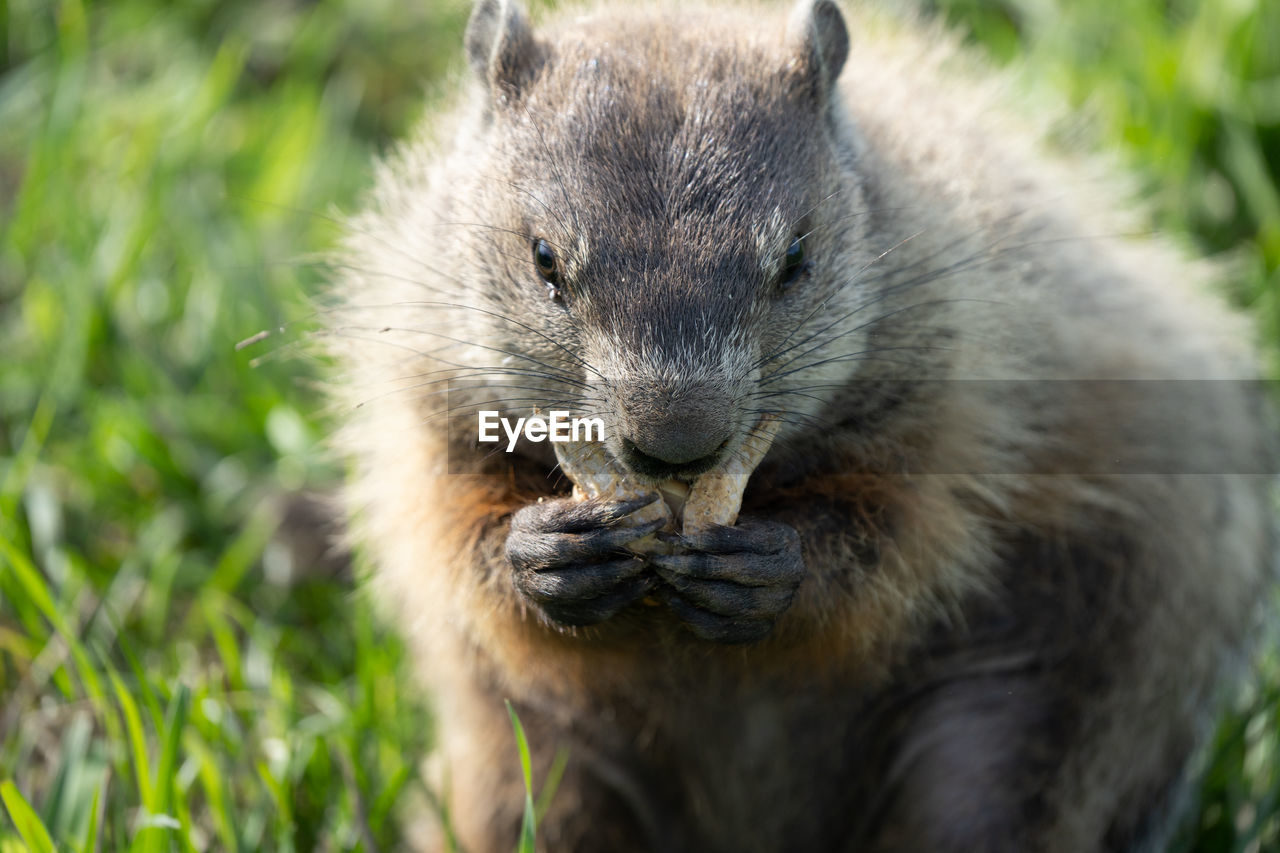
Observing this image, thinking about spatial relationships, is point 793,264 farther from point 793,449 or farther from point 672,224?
point 793,449

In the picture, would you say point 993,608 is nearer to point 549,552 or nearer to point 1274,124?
point 549,552

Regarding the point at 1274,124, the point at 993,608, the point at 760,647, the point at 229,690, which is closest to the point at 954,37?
the point at 1274,124

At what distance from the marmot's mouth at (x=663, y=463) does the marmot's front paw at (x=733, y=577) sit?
256 millimetres

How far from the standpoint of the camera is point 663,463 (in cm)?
283

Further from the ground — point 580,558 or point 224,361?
point 224,361

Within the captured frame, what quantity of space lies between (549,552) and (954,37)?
2.80m

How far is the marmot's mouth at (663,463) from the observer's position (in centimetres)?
283

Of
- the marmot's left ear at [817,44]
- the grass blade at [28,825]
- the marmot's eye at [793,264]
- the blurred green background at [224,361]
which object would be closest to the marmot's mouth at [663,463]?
the marmot's eye at [793,264]

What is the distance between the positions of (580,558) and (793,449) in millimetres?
636

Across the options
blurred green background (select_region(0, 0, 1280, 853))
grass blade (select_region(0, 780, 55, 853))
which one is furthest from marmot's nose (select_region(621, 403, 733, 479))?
grass blade (select_region(0, 780, 55, 853))

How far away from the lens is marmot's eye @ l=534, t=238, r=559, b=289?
305 cm

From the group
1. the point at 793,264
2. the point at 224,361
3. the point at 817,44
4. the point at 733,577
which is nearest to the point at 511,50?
the point at 817,44

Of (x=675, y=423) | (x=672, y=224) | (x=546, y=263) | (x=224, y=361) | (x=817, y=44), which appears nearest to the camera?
(x=675, y=423)

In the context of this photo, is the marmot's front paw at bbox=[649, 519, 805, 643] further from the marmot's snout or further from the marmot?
the marmot's snout
